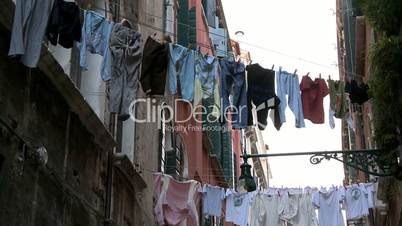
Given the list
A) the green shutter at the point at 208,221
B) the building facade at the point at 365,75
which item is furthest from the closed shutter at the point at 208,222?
the building facade at the point at 365,75

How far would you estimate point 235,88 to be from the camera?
34.3 feet

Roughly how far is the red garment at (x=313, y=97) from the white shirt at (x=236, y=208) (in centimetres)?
377

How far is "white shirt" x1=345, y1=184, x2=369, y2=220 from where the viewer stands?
13.5 m

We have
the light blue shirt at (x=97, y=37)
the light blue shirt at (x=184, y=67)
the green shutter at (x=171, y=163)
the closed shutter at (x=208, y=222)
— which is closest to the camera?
the light blue shirt at (x=97, y=37)

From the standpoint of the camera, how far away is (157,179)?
13414 millimetres

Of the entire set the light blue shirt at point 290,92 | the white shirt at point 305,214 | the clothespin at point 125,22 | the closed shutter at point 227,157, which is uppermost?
the clothespin at point 125,22

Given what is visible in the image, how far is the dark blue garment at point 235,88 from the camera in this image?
10383mm

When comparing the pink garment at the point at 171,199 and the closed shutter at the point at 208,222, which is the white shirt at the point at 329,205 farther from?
the closed shutter at the point at 208,222

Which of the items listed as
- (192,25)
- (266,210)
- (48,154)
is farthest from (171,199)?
(192,25)

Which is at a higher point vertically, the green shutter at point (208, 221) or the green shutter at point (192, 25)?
the green shutter at point (192, 25)

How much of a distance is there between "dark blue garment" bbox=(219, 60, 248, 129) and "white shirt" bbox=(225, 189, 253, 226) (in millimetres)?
3963

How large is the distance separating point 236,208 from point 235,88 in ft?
14.4

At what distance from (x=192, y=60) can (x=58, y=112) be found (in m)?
2.32

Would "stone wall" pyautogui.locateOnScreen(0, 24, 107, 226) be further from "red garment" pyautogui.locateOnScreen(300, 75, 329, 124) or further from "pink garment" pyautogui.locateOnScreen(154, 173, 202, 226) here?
"red garment" pyautogui.locateOnScreen(300, 75, 329, 124)
